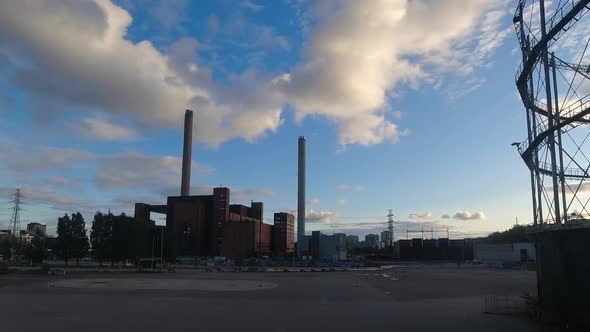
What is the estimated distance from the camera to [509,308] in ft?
117

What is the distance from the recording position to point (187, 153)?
6663 inches

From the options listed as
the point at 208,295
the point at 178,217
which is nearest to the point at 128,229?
the point at 178,217

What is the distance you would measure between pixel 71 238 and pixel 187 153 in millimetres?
63074

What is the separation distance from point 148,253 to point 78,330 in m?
103

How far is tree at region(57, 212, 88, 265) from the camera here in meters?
111

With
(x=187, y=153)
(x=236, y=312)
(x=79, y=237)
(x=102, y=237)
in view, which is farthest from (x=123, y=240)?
(x=236, y=312)

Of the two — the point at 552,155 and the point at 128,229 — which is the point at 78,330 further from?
the point at 128,229

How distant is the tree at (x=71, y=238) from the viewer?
4368 inches

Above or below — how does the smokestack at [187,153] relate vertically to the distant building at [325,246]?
above

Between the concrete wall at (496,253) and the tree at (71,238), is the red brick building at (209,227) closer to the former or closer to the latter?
the tree at (71,238)

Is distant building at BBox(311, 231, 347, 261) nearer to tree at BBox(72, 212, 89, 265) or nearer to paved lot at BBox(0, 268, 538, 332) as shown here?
tree at BBox(72, 212, 89, 265)

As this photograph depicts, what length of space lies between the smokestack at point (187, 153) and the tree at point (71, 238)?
57.9 metres

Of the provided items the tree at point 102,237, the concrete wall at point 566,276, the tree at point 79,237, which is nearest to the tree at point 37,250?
the tree at point 79,237

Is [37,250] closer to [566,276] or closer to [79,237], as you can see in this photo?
[79,237]
